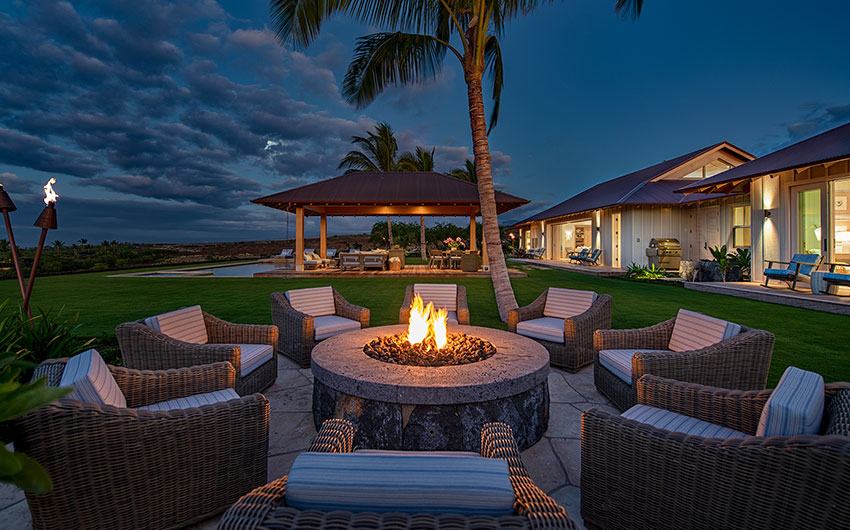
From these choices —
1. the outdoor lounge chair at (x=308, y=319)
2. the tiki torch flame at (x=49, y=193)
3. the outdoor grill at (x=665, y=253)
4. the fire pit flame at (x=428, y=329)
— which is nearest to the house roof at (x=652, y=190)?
the outdoor grill at (x=665, y=253)

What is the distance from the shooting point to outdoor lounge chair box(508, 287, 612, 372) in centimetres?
391

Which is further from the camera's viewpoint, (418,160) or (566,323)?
(418,160)

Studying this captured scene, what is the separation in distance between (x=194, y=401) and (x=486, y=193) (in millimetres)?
5063

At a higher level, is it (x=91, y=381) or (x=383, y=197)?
(x=383, y=197)

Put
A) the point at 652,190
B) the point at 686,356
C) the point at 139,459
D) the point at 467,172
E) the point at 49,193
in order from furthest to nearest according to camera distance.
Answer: the point at 467,172, the point at 652,190, the point at 49,193, the point at 686,356, the point at 139,459

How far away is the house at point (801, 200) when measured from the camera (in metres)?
8.54

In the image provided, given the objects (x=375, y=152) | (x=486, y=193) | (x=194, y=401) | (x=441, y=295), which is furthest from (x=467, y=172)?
(x=194, y=401)

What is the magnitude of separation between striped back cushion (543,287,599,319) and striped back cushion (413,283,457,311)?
1.30 meters

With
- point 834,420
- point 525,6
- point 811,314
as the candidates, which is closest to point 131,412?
point 834,420

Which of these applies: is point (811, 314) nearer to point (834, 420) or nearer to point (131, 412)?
point (834, 420)

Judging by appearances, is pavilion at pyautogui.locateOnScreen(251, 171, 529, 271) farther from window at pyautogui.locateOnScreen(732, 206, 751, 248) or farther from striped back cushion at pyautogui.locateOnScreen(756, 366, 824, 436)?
striped back cushion at pyautogui.locateOnScreen(756, 366, 824, 436)

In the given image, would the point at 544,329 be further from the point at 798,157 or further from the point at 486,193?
the point at 798,157

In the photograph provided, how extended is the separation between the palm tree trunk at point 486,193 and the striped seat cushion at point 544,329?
152 cm

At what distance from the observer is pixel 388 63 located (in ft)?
23.3
